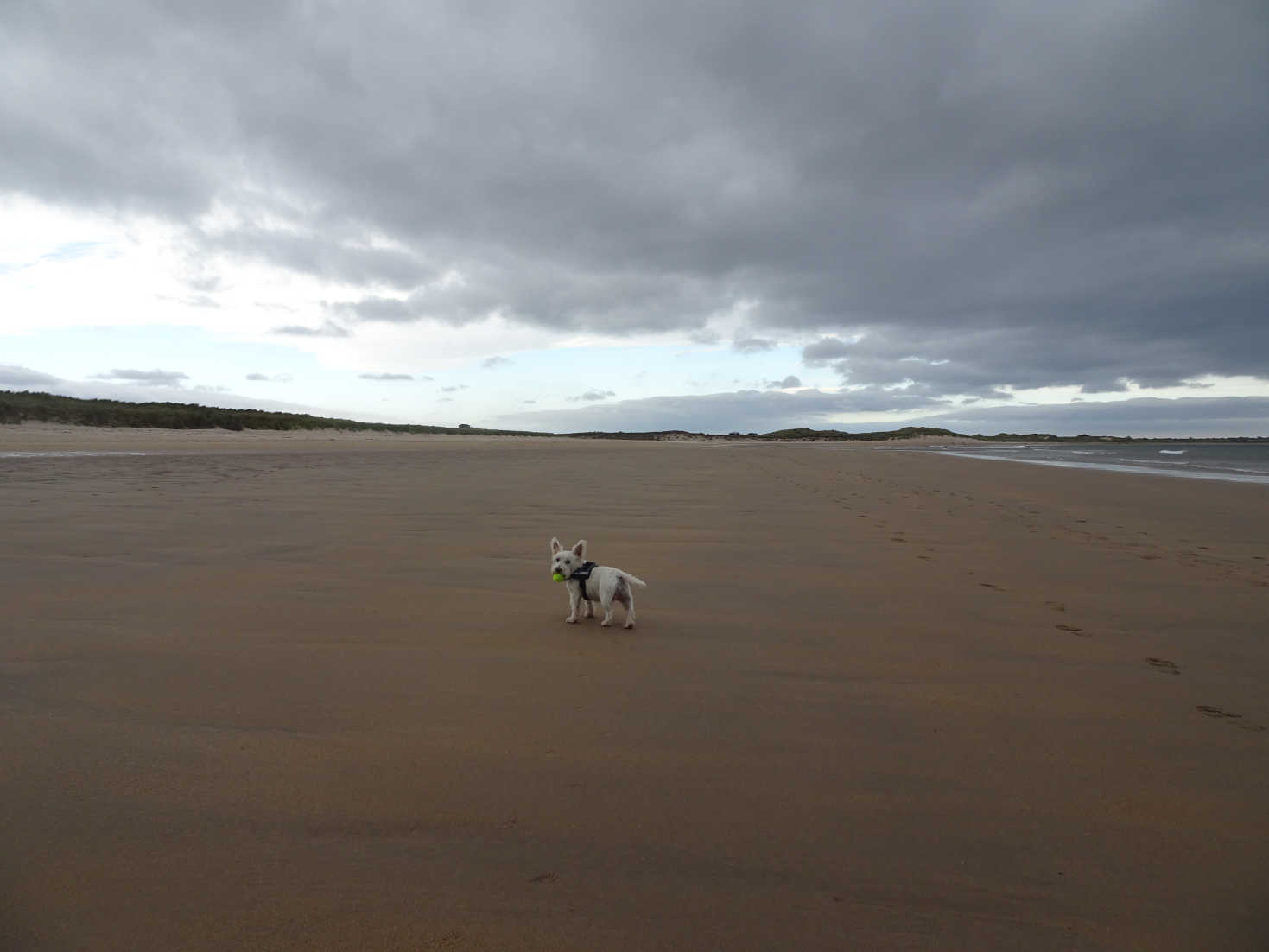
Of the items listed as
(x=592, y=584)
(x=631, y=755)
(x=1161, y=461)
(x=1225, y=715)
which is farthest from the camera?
(x=1161, y=461)

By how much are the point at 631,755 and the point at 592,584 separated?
77.7 inches

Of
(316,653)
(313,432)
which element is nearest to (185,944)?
(316,653)

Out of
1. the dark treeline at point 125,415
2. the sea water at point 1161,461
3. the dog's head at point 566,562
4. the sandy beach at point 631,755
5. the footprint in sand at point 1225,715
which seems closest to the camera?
the sandy beach at point 631,755

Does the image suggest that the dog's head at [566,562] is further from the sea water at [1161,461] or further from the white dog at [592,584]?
the sea water at [1161,461]

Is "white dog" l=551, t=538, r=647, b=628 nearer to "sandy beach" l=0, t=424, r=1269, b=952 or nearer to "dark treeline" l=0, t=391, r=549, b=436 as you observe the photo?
"sandy beach" l=0, t=424, r=1269, b=952

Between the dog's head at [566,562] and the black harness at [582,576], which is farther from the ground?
the dog's head at [566,562]

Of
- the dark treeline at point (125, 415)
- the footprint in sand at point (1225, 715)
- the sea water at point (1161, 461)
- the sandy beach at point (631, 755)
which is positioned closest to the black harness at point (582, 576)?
the sandy beach at point (631, 755)

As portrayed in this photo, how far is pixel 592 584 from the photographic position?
4715 millimetres

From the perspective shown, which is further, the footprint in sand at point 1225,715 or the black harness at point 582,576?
the black harness at point 582,576

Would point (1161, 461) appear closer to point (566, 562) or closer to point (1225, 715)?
point (1225, 715)

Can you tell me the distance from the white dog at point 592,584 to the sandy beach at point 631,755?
314 millimetres

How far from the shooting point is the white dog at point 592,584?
15.1 ft

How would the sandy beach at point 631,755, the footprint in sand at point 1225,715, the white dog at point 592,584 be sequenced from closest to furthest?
the sandy beach at point 631,755 → the footprint in sand at point 1225,715 → the white dog at point 592,584

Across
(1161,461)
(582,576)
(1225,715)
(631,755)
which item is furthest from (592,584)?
(1161,461)
